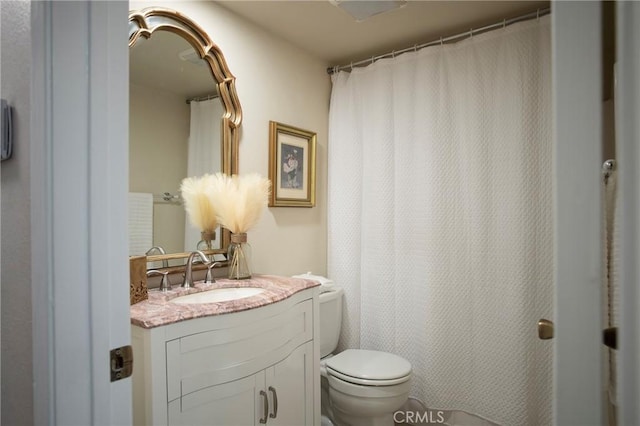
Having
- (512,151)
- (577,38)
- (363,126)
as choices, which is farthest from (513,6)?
(577,38)

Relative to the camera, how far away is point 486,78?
2.10m

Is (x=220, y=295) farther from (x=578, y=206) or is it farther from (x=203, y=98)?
(x=578, y=206)

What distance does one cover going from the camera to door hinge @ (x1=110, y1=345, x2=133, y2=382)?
717mm

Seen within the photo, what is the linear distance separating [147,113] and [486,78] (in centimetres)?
174

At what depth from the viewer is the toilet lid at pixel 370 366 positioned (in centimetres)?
189

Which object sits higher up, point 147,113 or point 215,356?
point 147,113

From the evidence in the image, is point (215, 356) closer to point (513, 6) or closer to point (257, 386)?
point (257, 386)

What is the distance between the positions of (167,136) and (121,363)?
1.23 meters

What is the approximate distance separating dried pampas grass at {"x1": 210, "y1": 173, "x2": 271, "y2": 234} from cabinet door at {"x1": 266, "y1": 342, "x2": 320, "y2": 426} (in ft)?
2.05

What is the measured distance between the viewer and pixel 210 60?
1.85 metres

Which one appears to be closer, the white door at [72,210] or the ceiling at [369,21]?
the white door at [72,210]

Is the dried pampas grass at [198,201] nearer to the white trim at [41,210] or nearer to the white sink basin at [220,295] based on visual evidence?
the white sink basin at [220,295]

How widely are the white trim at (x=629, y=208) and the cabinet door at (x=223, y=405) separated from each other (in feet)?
3.69

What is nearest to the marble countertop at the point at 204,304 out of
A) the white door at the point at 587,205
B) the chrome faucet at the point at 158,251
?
the chrome faucet at the point at 158,251
